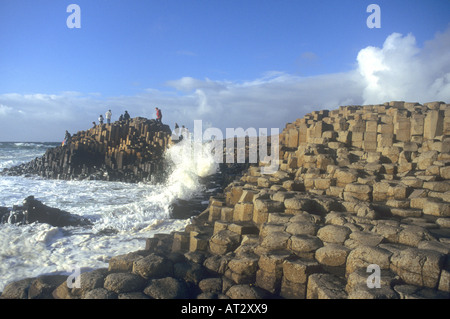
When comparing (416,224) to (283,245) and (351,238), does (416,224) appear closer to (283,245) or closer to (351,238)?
(351,238)

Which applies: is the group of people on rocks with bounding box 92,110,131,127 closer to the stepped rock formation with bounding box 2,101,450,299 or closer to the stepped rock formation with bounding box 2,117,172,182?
the stepped rock formation with bounding box 2,117,172,182

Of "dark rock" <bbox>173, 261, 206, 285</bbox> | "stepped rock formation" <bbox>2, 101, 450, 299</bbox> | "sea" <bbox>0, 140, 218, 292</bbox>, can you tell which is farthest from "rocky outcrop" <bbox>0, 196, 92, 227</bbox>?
"dark rock" <bbox>173, 261, 206, 285</bbox>

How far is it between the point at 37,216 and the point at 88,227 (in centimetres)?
207

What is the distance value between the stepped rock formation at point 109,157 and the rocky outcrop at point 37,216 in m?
12.5

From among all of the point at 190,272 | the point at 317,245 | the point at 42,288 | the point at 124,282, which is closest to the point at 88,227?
the point at 42,288

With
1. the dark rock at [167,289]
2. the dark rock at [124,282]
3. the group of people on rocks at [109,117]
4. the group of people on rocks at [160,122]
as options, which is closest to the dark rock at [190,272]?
the dark rock at [167,289]

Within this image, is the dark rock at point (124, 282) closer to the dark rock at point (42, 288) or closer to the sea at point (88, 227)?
the dark rock at point (42, 288)

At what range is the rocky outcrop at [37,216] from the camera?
37.9 feet

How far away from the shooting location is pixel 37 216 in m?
11.8

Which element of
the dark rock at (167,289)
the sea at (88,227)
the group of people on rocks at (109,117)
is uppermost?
the group of people on rocks at (109,117)

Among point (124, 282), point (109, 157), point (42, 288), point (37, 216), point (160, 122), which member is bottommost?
point (42, 288)

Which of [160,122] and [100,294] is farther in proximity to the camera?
[160,122]

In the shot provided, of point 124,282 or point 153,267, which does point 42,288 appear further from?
point 153,267

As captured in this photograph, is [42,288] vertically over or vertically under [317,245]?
under
